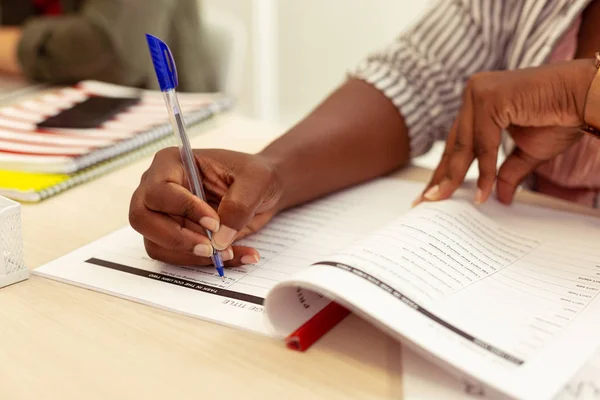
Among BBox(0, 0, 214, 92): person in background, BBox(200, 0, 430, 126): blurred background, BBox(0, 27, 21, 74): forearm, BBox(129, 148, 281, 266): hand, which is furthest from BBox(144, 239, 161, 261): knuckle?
BBox(200, 0, 430, 126): blurred background

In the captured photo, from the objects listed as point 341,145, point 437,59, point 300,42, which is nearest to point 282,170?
point 341,145

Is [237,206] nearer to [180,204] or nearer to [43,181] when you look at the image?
[180,204]

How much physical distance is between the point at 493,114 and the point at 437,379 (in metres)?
0.36

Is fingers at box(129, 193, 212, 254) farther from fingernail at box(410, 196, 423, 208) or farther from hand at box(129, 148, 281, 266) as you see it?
fingernail at box(410, 196, 423, 208)

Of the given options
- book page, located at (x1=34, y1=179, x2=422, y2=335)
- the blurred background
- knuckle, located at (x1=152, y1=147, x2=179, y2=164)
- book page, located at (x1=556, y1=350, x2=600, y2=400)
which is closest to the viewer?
book page, located at (x1=556, y1=350, x2=600, y2=400)

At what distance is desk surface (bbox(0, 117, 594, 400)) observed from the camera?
0.45 metres

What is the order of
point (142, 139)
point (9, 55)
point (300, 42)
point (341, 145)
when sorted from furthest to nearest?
1. point (300, 42)
2. point (9, 55)
3. point (142, 139)
4. point (341, 145)

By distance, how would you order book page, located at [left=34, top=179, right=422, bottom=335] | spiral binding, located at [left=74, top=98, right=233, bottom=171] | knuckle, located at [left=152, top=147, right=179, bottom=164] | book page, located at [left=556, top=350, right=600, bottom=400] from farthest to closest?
spiral binding, located at [left=74, top=98, right=233, bottom=171]
knuckle, located at [left=152, top=147, right=179, bottom=164]
book page, located at [left=34, top=179, right=422, bottom=335]
book page, located at [left=556, top=350, right=600, bottom=400]

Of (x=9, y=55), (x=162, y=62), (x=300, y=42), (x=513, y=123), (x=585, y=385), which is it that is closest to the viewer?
(x=585, y=385)

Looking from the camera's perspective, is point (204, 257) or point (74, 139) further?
point (74, 139)

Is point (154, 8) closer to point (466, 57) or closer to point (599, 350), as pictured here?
point (466, 57)

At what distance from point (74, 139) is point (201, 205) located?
414 millimetres

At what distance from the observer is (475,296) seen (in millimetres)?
519

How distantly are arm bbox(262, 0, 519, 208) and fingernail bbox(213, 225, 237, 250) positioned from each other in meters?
0.22
